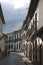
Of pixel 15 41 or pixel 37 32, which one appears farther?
pixel 15 41

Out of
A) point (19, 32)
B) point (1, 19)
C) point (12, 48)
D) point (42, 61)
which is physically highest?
point (42, 61)

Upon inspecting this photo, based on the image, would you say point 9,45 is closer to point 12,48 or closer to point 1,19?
point 12,48

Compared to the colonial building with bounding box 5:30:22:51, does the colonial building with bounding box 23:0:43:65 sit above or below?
above

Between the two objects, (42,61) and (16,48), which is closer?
(42,61)

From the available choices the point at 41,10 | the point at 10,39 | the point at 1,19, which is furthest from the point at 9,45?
the point at 41,10

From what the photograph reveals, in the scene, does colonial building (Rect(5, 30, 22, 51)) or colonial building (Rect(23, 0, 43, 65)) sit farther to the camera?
Answer: colonial building (Rect(5, 30, 22, 51))

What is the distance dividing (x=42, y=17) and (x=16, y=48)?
64304 millimetres

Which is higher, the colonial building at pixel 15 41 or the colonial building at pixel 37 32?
the colonial building at pixel 37 32

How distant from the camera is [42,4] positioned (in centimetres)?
2075

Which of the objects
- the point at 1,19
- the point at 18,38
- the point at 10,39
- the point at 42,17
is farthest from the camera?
the point at 10,39

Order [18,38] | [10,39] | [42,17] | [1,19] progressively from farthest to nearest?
[10,39], [18,38], [1,19], [42,17]

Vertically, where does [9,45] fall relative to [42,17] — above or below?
below

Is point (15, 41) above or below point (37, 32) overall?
below

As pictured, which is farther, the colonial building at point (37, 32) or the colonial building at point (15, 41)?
the colonial building at point (15, 41)
